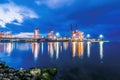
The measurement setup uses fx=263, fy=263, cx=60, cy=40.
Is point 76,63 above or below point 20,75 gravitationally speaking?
below

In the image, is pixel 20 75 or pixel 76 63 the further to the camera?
pixel 76 63

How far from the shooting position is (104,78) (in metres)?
19.1

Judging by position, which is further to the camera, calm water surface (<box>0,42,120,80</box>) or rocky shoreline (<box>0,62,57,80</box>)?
calm water surface (<box>0,42,120,80</box>)

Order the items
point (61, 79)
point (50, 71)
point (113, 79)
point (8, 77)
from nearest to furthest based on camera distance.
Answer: point (8, 77)
point (50, 71)
point (61, 79)
point (113, 79)

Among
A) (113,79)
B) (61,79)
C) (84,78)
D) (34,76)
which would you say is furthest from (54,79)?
(113,79)

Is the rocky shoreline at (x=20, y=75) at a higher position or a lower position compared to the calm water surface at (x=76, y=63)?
higher

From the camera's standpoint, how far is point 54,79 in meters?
16.5

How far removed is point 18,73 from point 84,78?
253 inches

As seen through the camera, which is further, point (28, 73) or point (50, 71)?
point (50, 71)

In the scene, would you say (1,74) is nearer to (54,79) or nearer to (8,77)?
(8,77)

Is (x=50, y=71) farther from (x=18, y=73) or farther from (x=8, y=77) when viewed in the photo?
(x=8, y=77)

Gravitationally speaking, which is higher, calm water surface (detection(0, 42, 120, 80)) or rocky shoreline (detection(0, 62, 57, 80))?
rocky shoreline (detection(0, 62, 57, 80))

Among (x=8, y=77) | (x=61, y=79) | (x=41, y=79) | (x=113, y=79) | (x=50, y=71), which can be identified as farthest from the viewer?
(x=113, y=79)

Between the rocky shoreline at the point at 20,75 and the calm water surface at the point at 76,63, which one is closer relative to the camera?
the rocky shoreline at the point at 20,75
